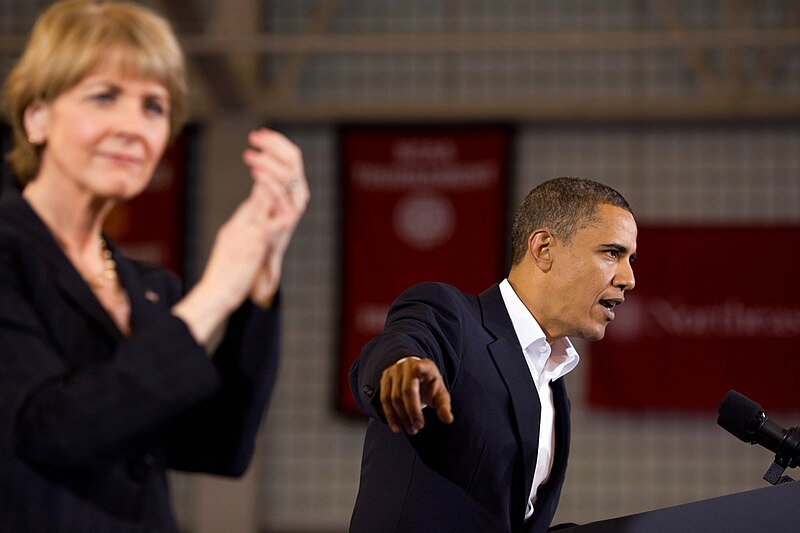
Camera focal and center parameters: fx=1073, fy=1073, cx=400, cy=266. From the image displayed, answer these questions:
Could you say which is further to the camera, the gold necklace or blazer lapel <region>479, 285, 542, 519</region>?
blazer lapel <region>479, 285, 542, 519</region>

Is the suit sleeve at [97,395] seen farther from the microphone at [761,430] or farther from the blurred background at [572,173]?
the blurred background at [572,173]

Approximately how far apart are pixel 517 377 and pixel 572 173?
18.6ft

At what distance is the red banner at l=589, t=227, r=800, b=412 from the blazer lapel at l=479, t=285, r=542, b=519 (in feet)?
16.4

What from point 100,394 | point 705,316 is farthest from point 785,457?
point 705,316

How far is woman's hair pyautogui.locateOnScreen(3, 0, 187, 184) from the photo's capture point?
1.17m

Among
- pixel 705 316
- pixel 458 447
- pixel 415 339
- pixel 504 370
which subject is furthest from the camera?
pixel 705 316

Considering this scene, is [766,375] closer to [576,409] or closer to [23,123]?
[576,409]

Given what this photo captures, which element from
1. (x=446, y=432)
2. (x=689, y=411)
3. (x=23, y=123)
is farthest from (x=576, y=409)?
(x=23, y=123)

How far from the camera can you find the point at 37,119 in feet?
3.92

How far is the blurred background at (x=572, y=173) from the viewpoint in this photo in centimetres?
737

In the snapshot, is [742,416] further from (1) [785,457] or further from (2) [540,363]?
(2) [540,363]

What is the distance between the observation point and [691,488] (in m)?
7.55

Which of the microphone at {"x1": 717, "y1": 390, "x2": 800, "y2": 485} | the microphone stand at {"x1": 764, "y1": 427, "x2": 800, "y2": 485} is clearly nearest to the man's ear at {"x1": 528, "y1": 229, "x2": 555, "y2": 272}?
the microphone at {"x1": 717, "y1": 390, "x2": 800, "y2": 485}

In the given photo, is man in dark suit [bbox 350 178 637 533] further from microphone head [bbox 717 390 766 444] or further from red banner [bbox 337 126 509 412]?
red banner [bbox 337 126 509 412]
